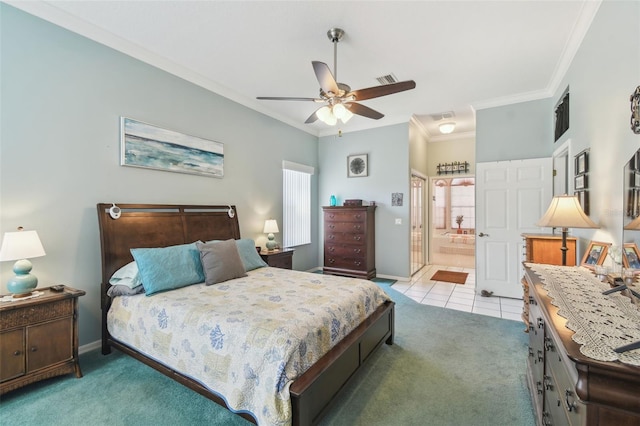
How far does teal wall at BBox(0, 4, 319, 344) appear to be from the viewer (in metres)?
2.32

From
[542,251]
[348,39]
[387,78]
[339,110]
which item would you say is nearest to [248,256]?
[339,110]

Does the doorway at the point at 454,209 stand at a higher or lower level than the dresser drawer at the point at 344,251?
higher

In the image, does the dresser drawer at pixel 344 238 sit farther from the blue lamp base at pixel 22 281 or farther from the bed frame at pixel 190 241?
the blue lamp base at pixel 22 281

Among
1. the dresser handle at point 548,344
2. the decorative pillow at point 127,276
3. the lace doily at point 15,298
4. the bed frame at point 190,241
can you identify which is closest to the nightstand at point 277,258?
the bed frame at point 190,241

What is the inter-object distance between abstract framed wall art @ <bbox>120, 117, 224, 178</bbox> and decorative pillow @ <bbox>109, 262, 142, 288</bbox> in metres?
1.08

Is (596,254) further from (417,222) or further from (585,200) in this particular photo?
(417,222)

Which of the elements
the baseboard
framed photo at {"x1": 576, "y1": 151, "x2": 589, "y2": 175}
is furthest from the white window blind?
framed photo at {"x1": 576, "y1": 151, "x2": 589, "y2": 175}

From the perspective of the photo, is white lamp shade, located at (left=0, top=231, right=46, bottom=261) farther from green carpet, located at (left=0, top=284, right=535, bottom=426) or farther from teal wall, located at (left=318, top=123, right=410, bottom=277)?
teal wall, located at (left=318, top=123, right=410, bottom=277)

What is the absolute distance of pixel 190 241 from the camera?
3389mm

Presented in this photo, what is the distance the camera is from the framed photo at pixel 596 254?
6.84ft

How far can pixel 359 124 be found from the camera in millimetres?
5535

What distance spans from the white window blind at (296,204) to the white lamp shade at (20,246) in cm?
338

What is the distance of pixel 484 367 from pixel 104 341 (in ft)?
11.1

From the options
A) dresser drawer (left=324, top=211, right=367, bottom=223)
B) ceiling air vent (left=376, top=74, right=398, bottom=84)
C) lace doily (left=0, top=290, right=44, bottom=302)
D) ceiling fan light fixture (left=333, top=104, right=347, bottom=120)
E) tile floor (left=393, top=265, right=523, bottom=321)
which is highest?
ceiling air vent (left=376, top=74, right=398, bottom=84)
